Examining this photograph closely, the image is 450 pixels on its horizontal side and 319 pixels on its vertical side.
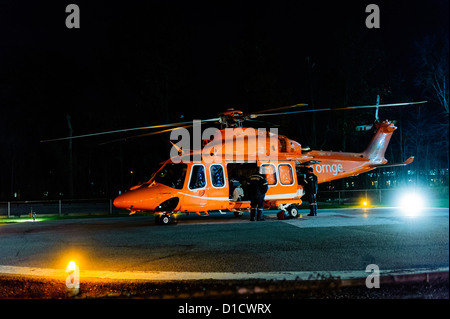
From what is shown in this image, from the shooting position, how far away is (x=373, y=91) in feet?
118

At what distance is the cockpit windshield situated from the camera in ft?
49.3

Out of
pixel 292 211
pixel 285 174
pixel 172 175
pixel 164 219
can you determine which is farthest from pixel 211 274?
pixel 285 174

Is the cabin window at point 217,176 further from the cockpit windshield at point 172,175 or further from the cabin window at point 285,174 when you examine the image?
the cabin window at point 285,174

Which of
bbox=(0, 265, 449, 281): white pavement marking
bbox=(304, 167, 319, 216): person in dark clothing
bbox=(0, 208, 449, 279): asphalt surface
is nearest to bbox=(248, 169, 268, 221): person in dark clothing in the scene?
bbox=(0, 208, 449, 279): asphalt surface

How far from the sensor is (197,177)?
1546 centimetres

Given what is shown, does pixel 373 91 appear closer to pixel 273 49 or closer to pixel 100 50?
pixel 273 49

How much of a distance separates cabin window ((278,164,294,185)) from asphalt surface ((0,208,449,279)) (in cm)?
407

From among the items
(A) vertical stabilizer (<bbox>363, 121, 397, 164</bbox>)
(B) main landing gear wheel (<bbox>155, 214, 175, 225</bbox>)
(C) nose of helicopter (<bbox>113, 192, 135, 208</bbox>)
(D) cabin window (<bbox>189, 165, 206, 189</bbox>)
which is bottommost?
(B) main landing gear wheel (<bbox>155, 214, 175, 225</bbox>)

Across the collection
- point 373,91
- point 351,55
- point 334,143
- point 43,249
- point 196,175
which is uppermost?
point 351,55

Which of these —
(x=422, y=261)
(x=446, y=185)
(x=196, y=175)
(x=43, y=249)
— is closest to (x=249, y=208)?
(x=196, y=175)

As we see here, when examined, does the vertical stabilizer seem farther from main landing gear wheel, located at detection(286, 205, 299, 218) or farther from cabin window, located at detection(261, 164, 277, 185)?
main landing gear wheel, located at detection(286, 205, 299, 218)

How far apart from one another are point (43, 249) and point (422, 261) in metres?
8.62

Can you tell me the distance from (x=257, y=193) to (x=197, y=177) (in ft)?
7.89

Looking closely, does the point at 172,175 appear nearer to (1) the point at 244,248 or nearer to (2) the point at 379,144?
(1) the point at 244,248
